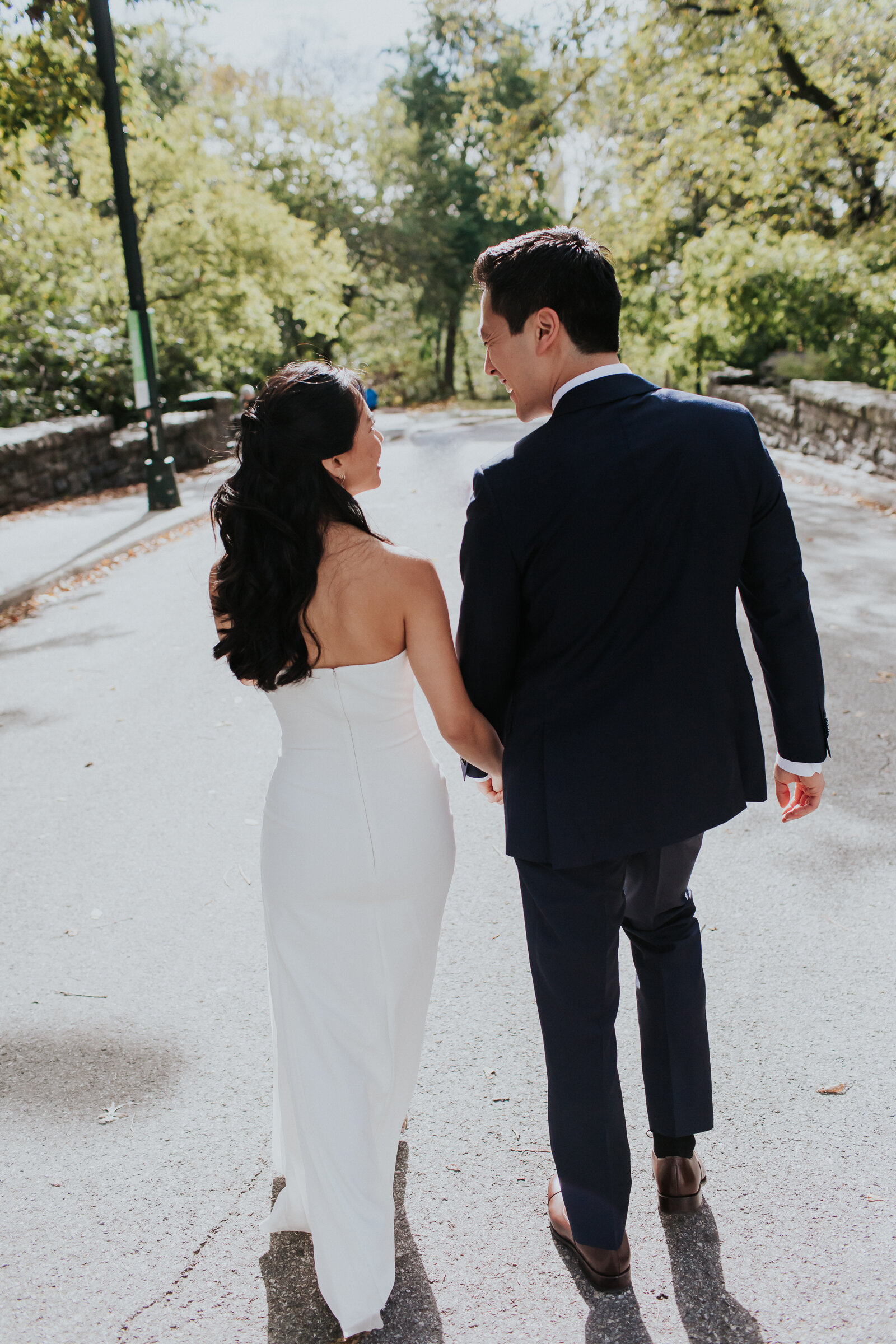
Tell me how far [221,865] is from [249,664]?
7.64 feet

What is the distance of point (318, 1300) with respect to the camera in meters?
2.16

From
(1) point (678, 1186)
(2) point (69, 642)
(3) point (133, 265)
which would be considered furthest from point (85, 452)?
(1) point (678, 1186)

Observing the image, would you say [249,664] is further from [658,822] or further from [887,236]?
[887,236]

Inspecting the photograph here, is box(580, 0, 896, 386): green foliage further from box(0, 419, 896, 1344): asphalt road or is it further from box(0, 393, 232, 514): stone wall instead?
box(0, 419, 896, 1344): asphalt road

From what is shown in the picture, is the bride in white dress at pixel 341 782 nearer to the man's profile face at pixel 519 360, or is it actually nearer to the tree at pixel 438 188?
the man's profile face at pixel 519 360

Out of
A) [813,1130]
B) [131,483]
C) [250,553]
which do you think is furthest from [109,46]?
[813,1130]

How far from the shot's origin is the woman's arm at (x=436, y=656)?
6.56 ft

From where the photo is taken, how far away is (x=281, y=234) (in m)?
20.0

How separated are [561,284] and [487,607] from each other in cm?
62

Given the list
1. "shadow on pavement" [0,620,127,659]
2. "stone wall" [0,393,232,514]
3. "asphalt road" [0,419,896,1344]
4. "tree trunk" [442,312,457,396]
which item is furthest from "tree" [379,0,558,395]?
"asphalt road" [0,419,896,1344]

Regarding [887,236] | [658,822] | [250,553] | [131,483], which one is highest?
[887,236]

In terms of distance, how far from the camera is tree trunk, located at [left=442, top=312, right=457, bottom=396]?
38.7m

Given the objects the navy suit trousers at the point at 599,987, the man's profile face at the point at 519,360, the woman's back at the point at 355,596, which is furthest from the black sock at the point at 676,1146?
the man's profile face at the point at 519,360

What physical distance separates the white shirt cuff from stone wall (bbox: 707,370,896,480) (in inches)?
334
